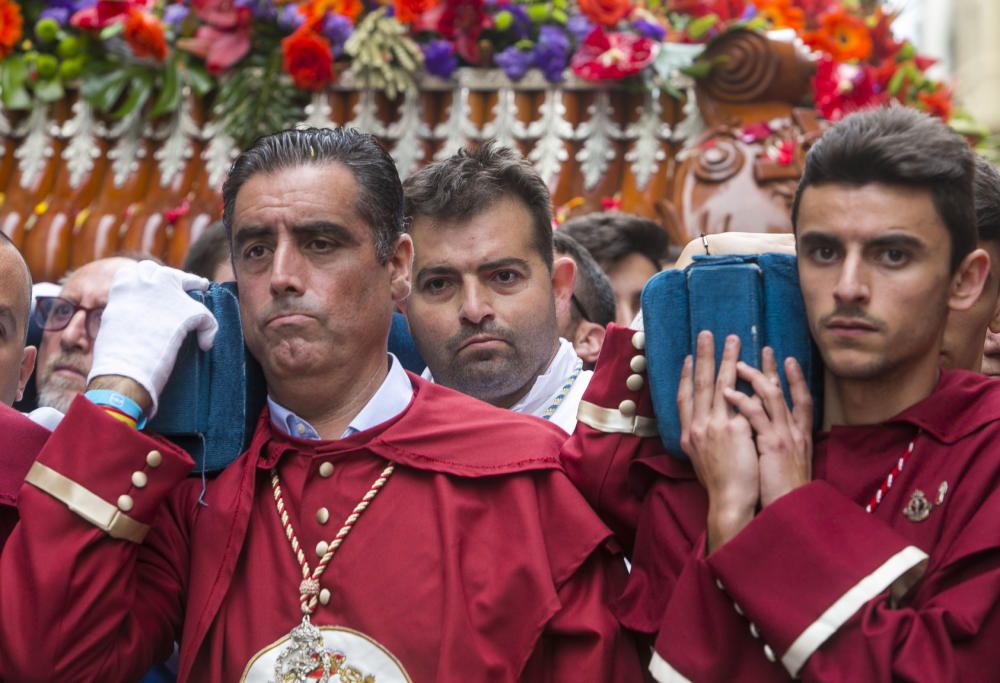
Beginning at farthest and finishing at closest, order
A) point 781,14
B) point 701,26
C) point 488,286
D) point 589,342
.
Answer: point 781,14
point 701,26
point 589,342
point 488,286

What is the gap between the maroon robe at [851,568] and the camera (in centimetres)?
202

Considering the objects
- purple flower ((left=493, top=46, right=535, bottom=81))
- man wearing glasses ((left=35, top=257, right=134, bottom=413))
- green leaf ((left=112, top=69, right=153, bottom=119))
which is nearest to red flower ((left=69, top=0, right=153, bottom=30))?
green leaf ((left=112, top=69, right=153, bottom=119))

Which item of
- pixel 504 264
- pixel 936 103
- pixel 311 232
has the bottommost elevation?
pixel 504 264

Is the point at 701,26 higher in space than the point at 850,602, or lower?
higher

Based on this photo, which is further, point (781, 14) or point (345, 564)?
point (781, 14)

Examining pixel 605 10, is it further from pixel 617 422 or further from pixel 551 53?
pixel 617 422

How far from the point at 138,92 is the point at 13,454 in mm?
3361

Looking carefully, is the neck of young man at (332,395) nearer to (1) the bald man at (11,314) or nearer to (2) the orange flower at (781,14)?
(1) the bald man at (11,314)

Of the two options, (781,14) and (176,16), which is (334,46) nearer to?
(176,16)

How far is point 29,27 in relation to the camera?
5.85m

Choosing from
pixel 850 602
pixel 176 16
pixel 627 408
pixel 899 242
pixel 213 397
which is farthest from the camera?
pixel 176 16

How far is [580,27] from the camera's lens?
216 inches

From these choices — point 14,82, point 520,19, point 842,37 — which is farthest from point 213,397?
point 842,37

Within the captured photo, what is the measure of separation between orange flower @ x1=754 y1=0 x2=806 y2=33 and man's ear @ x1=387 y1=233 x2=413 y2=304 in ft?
11.3
